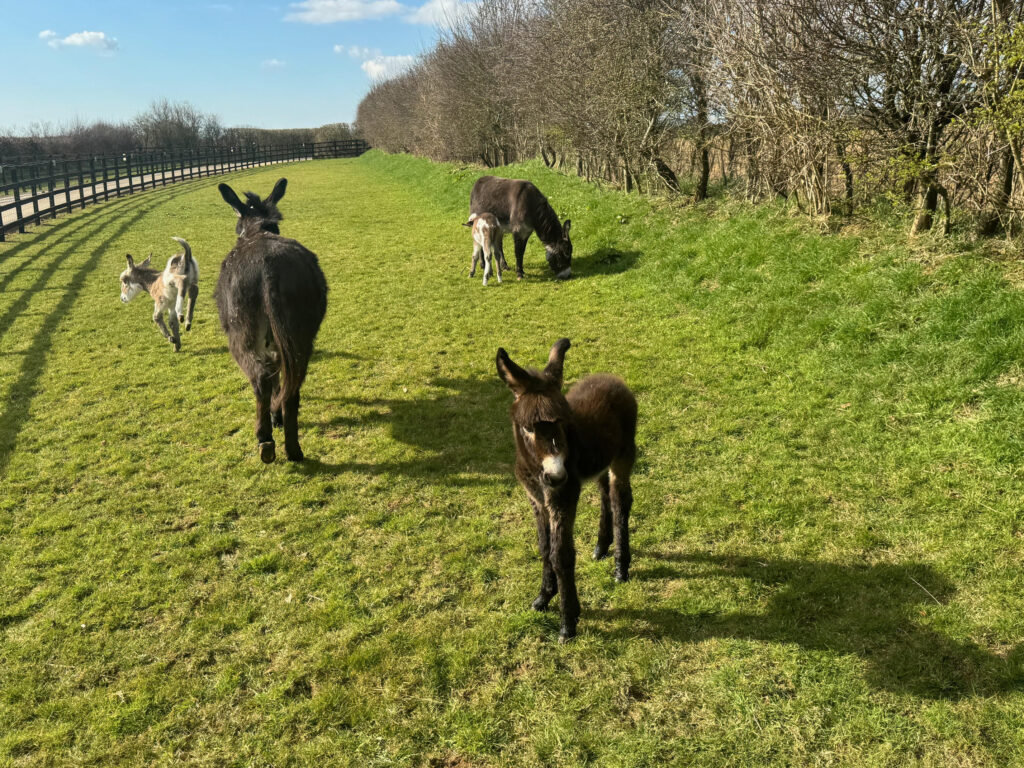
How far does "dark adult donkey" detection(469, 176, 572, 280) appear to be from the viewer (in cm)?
1179

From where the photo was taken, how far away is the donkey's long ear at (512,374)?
10.5 ft

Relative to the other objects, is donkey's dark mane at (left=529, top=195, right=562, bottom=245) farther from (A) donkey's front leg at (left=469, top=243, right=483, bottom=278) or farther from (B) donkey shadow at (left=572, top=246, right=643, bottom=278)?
(A) donkey's front leg at (left=469, top=243, right=483, bottom=278)

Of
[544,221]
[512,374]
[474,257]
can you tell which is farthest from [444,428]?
[544,221]

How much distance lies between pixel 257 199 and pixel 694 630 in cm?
680

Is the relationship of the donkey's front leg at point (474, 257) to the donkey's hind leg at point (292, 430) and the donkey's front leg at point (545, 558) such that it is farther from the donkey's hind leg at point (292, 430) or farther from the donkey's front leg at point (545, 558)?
the donkey's front leg at point (545, 558)

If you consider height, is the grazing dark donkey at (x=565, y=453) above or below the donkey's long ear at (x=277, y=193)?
below

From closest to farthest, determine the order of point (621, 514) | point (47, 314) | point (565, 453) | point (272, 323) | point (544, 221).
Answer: point (565, 453) → point (621, 514) → point (272, 323) → point (47, 314) → point (544, 221)

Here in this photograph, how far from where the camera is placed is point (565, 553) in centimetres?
348

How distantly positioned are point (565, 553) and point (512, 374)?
1.13 meters

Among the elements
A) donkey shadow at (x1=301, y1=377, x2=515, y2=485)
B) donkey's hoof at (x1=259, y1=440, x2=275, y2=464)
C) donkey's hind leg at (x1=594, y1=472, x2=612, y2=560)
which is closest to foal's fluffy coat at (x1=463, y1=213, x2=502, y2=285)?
donkey shadow at (x1=301, y1=377, x2=515, y2=485)

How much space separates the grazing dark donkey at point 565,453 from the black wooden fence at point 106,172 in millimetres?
20727

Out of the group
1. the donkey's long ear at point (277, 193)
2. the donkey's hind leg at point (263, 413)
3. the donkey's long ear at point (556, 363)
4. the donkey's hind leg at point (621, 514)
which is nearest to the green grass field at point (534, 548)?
the donkey's hind leg at point (621, 514)

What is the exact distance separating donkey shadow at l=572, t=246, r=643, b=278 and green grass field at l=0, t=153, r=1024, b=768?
2764 mm

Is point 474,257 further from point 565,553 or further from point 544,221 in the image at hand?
point 565,553
